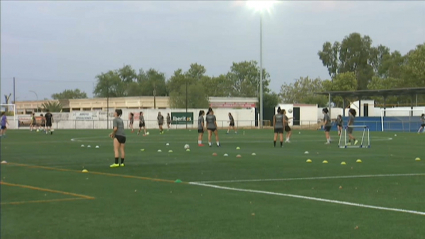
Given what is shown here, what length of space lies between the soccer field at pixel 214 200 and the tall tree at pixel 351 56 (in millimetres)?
100716

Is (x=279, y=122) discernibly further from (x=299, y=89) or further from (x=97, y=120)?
(x=299, y=89)

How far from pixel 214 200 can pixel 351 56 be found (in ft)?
362

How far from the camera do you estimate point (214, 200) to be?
11.3 metres

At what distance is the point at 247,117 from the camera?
8044 cm

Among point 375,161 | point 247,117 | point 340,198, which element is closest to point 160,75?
point 247,117

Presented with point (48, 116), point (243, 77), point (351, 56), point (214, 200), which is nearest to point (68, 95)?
point (243, 77)

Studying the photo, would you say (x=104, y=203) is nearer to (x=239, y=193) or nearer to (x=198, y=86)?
(x=239, y=193)

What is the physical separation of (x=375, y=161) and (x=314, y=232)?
12444 mm

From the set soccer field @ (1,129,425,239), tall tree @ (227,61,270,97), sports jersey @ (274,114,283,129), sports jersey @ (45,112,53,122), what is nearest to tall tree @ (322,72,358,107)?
tall tree @ (227,61,270,97)

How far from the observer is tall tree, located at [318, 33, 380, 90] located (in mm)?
117025

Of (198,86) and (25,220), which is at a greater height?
(198,86)

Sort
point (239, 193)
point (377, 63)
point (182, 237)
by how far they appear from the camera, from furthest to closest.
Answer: point (377, 63) → point (239, 193) → point (182, 237)

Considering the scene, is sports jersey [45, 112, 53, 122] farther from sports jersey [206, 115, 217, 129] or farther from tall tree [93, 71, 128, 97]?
tall tree [93, 71, 128, 97]

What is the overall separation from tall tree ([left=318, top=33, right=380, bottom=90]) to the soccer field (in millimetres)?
100716
